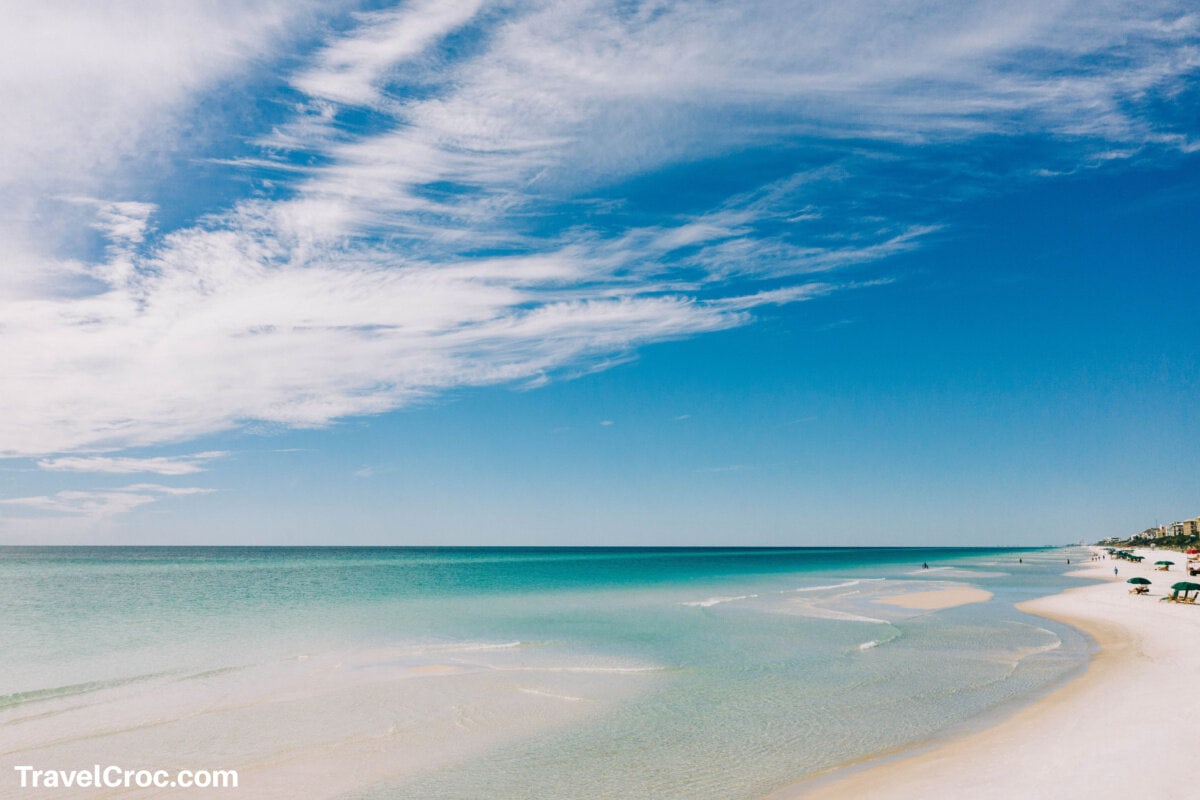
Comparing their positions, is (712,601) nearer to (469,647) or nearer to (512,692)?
(469,647)

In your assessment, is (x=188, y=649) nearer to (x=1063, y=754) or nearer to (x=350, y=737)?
(x=350, y=737)

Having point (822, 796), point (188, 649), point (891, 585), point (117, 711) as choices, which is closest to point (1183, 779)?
point (822, 796)

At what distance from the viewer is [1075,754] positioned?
41.2 feet

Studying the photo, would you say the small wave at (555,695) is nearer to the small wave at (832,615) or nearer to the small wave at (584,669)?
the small wave at (584,669)

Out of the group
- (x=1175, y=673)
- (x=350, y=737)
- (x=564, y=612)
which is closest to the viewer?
(x=350, y=737)

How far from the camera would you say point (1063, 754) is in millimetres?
12625

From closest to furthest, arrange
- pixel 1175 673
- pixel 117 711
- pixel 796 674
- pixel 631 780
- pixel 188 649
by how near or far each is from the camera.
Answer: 1. pixel 631 780
2. pixel 117 711
3. pixel 1175 673
4. pixel 796 674
5. pixel 188 649

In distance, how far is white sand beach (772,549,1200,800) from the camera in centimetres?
1101

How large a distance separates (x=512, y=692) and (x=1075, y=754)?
13.3 meters

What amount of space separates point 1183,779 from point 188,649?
2962 centimetres

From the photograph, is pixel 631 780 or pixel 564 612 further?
pixel 564 612

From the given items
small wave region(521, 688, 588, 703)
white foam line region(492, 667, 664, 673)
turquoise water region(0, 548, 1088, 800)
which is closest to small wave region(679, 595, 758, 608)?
turquoise water region(0, 548, 1088, 800)

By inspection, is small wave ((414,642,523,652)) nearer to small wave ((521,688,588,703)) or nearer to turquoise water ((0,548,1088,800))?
turquoise water ((0,548,1088,800))

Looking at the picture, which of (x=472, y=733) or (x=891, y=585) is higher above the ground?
(x=472, y=733)
